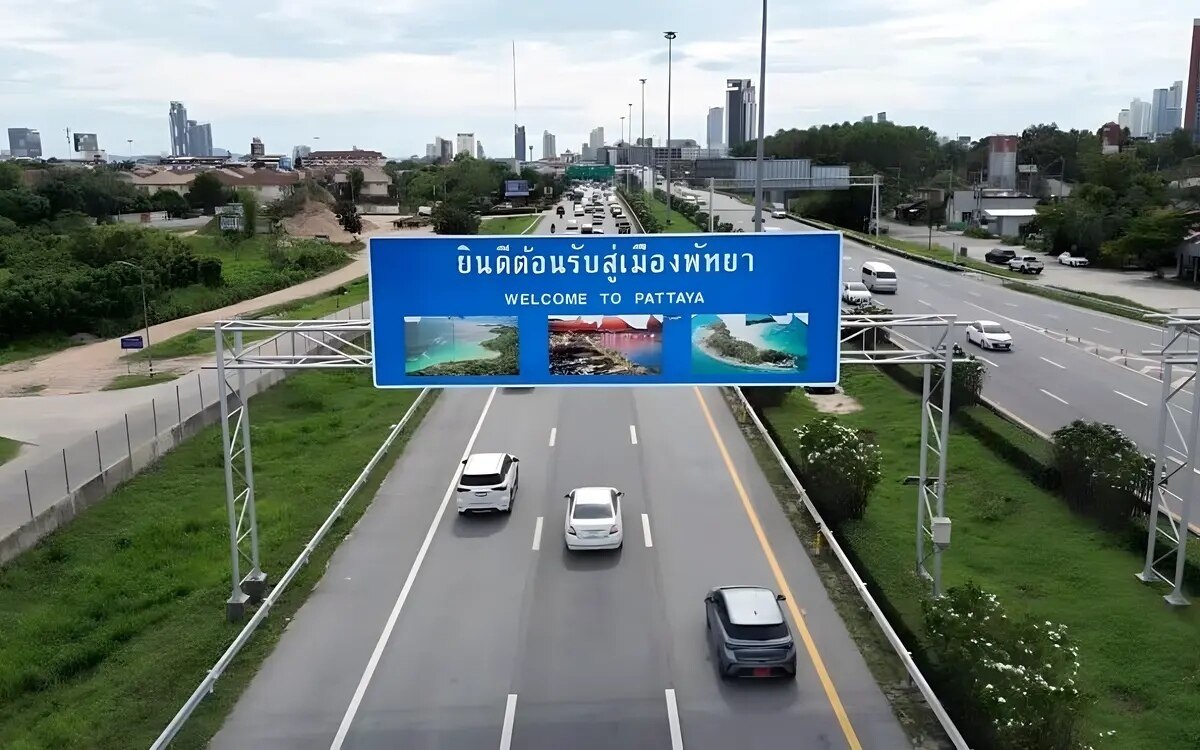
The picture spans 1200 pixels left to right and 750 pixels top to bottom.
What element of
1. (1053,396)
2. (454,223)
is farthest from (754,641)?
(454,223)

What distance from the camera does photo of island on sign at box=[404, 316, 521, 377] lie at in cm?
1559

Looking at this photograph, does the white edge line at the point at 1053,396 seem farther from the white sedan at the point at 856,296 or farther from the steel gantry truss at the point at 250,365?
the steel gantry truss at the point at 250,365

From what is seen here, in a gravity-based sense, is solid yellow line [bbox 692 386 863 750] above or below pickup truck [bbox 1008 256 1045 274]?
below

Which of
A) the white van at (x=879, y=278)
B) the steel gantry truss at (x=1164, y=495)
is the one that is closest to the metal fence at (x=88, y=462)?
the steel gantry truss at (x=1164, y=495)

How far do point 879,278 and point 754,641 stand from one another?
1627 inches

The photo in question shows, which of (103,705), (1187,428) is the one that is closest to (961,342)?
(1187,428)

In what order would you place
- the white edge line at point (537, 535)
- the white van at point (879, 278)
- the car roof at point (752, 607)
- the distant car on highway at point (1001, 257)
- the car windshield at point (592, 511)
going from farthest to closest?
1. the distant car on highway at point (1001, 257)
2. the white van at point (879, 278)
3. the white edge line at point (537, 535)
4. the car windshield at point (592, 511)
5. the car roof at point (752, 607)

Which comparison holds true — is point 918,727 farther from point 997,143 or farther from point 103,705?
point 997,143

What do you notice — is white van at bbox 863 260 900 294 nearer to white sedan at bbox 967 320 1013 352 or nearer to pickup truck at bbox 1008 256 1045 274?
white sedan at bbox 967 320 1013 352

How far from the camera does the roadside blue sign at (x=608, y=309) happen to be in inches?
602

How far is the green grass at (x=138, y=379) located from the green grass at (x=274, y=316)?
2557 millimetres

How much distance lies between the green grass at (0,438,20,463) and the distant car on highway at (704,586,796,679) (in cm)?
2275

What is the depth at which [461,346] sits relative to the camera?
15.7 meters

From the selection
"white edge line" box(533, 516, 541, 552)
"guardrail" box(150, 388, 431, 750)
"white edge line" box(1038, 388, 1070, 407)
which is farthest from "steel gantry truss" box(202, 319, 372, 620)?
"white edge line" box(1038, 388, 1070, 407)
